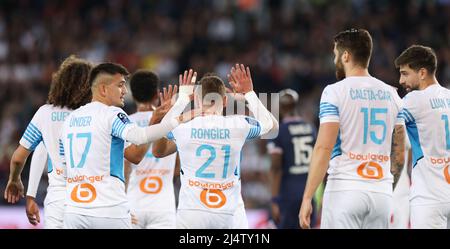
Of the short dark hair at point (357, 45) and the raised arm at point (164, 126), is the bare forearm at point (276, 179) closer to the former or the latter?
the raised arm at point (164, 126)

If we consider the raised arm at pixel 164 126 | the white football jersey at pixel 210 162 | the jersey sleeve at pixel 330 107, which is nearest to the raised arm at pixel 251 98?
the white football jersey at pixel 210 162

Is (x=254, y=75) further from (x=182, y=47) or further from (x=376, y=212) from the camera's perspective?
(x=376, y=212)

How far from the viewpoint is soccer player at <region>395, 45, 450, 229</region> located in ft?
26.1

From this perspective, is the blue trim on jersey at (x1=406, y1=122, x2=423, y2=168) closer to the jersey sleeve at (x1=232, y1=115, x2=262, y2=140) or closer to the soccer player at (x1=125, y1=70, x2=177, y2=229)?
the jersey sleeve at (x1=232, y1=115, x2=262, y2=140)

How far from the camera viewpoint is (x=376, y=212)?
24.5ft

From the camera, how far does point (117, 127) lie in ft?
24.3

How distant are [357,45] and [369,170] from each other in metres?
1.09

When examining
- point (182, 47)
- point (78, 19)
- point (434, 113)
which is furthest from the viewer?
point (78, 19)

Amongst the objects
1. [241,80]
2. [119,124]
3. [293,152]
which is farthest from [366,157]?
[293,152]

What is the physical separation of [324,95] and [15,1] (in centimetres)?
1662

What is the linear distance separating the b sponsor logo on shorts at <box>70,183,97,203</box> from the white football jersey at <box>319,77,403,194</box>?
78.5 inches

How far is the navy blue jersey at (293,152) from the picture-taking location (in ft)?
39.7

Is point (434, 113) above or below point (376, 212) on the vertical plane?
above
